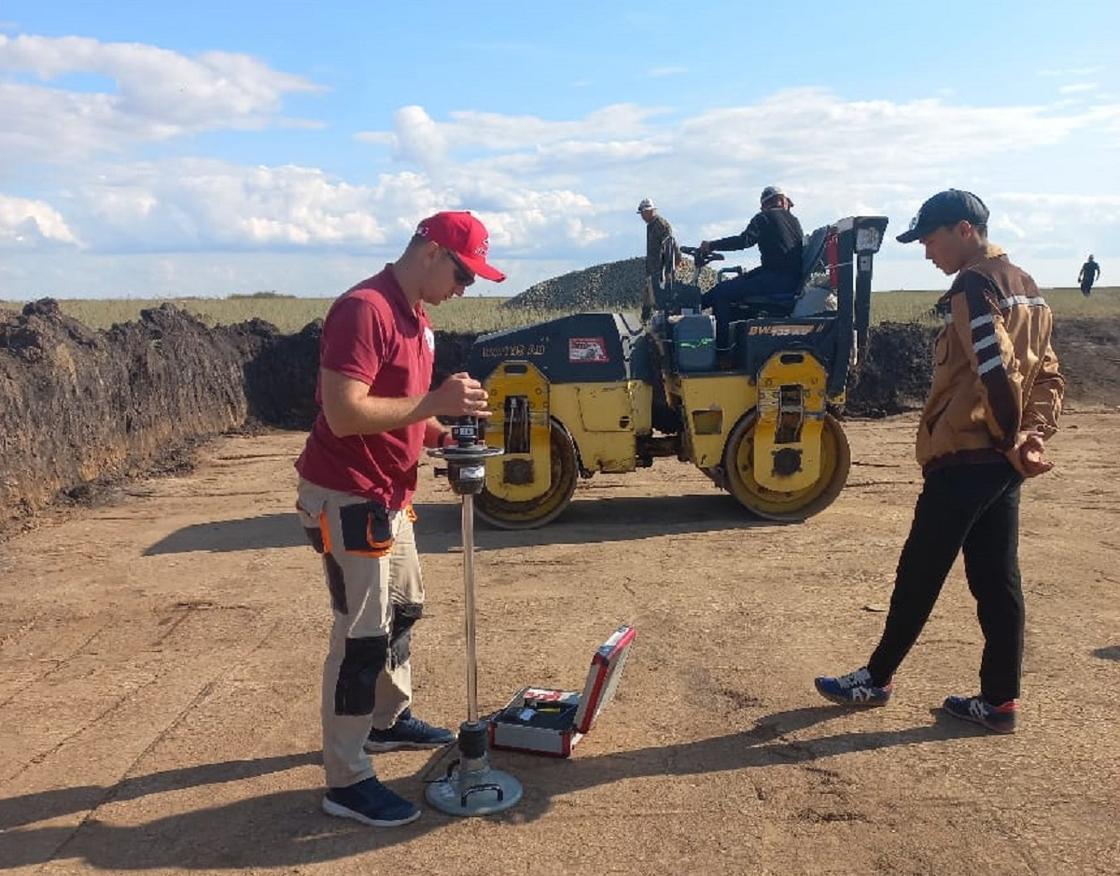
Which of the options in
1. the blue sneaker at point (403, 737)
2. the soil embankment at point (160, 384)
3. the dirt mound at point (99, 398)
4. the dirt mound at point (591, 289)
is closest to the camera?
the blue sneaker at point (403, 737)

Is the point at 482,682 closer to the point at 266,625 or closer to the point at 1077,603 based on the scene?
the point at 266,625

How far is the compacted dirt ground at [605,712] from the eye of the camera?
11.8 ft

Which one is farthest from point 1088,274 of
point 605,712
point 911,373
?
point 605,712

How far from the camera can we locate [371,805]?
3723mm

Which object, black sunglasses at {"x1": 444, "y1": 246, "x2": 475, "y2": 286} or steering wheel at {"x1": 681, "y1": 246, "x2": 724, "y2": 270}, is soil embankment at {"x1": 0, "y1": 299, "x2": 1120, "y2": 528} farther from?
black sunglasses at {"x1": 444, "y1": 246, "x2": 475, "y2": 286}

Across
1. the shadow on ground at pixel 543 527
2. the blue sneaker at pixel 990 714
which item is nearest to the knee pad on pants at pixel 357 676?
the blue sneaker at pixel 990 714

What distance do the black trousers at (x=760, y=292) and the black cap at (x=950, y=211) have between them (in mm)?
4868

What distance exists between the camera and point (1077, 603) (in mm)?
6293

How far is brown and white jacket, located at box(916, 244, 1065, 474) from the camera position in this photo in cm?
409

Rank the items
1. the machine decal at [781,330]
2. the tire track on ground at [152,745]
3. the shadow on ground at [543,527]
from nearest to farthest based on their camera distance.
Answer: the tire track on ground at [152,745]
the shadow on ground at [543,527]
the machine decal at [781,330]

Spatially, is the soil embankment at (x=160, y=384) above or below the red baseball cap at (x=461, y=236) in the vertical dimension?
below

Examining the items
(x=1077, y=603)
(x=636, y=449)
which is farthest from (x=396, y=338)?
(x=636, y=449)

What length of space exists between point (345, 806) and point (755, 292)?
261 inches

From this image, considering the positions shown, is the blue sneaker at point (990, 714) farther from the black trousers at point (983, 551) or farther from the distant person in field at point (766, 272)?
the distant person in field at point (766, 272)
